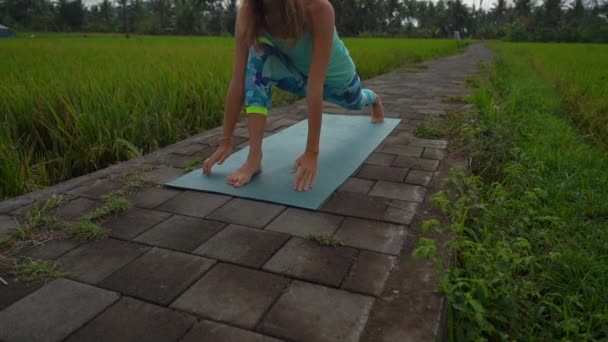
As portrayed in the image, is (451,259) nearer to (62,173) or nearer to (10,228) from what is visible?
(10,228)

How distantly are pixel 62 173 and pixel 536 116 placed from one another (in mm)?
3148

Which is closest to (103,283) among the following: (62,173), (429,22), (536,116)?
(62,173)

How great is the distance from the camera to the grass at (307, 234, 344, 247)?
4.22ft

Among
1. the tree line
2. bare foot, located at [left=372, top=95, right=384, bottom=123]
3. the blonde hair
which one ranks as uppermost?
the tree line

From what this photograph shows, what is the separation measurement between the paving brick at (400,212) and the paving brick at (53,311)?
34.8 inches

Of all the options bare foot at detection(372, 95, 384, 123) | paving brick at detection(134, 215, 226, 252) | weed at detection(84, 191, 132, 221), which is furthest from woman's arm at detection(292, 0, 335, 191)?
bare foot at detection(372, 95, 384, 123)

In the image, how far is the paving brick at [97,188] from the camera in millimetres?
1695

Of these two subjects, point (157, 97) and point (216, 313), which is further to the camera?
point (157, 97)

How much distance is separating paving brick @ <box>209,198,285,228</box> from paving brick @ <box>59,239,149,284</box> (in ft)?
1.00

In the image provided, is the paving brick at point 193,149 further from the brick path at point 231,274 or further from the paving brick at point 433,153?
the paving brick at point 433,153

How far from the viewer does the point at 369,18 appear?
41375 mm

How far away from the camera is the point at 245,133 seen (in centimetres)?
268

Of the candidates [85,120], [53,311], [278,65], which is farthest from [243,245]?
[85,120]

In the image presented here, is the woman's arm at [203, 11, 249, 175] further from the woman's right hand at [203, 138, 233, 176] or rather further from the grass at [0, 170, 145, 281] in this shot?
the grass at [0, 170, 145, 281]
